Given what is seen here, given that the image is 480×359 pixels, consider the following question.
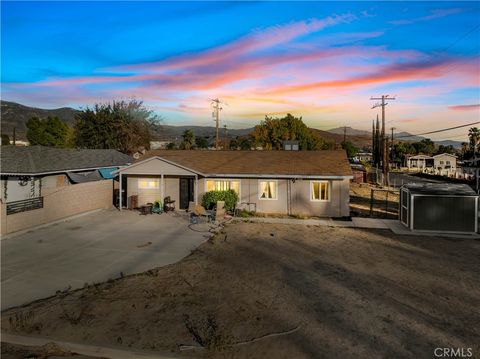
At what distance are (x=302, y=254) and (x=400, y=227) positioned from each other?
7.39m

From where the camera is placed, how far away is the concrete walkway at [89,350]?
267 inches

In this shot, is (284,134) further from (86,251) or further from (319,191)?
(86,251)

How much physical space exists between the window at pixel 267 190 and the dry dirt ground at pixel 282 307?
8655mm

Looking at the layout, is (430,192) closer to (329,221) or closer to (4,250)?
(329,221)

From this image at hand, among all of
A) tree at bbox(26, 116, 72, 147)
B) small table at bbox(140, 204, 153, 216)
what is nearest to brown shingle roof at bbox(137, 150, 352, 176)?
small table at bbox(140, 204, 153, 216)

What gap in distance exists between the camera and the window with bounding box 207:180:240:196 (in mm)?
22719

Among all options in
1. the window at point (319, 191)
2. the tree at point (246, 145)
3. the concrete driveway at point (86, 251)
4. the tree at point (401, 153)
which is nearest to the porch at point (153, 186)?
the concrete driveway at point (86, 251)

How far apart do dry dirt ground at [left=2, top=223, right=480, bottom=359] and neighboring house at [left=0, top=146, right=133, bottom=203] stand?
11.4m

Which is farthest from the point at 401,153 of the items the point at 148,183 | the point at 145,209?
the point at 145,209

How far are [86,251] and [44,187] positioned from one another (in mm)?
10061

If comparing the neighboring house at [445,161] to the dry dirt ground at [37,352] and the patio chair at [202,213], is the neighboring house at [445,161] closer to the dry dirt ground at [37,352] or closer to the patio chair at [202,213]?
the patio chair at [202,213]

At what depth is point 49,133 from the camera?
6372 centimetres

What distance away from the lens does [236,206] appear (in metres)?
22.4

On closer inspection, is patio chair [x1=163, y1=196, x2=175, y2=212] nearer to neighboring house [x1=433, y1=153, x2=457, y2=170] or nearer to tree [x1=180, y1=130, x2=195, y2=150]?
tree [x1=180, y1=130, x2=195, y2=150]
